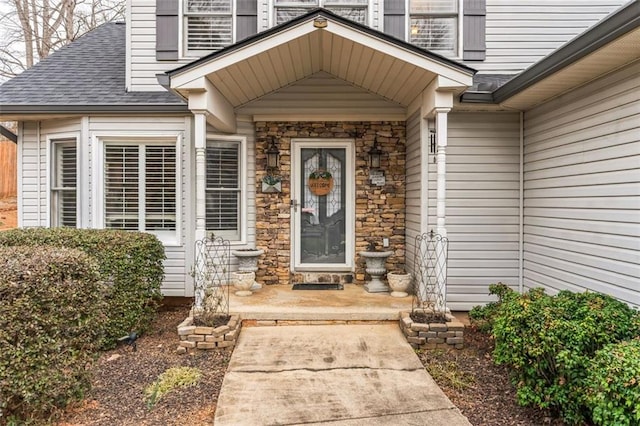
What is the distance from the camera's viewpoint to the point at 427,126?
488 cm

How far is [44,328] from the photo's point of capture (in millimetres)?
2648

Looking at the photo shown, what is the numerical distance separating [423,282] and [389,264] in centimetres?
115

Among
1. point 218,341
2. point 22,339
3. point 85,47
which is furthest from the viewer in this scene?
point 85,47

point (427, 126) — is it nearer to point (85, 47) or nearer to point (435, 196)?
point (435, 196)

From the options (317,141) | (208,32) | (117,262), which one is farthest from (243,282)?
(208,32)

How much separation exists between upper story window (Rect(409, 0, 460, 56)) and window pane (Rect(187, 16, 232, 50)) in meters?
2.46

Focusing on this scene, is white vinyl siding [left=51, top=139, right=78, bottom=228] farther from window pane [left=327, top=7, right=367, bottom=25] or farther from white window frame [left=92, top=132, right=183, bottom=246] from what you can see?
window pane [left=327, top=7, right=367, bottom=25]

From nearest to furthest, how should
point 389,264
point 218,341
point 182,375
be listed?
point 182,375, point 218,341, point 389,264

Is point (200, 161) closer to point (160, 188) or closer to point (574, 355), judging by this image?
point (160, 188)

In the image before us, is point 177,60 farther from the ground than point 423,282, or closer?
farther from the ground

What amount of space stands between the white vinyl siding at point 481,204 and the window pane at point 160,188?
3.59m

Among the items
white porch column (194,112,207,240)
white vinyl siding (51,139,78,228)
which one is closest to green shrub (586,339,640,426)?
white porch column (194,112,207,240)

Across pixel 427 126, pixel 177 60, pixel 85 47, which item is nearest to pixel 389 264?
pixel 427 126

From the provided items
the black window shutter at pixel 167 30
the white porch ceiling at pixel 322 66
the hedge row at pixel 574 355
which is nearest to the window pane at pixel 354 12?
the white porch ceiling at pixel 322 66
